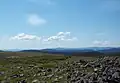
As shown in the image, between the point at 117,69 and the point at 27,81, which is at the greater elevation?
the point at 117,69

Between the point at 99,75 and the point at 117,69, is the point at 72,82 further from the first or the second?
the point at 117,69

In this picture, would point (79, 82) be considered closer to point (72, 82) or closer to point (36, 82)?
point (72, 82)

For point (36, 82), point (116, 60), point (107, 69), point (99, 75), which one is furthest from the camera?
point (116, 60)

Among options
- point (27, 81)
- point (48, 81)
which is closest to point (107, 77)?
point (48, 81)

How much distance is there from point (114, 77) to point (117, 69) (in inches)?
123

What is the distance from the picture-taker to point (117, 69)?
33656 mm

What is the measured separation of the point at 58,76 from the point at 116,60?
412 inches

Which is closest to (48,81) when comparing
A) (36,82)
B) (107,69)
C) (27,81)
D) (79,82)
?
(36,82)

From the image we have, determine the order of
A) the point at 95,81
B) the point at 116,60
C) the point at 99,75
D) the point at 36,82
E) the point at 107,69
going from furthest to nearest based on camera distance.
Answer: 1. the point at 116,60
2. the point at 36,82
3. the point at 107,69
4. the point at 99,75
5. the point at 95,81

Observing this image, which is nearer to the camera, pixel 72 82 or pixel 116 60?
pixel 72 82

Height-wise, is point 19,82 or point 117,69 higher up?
point 117,69

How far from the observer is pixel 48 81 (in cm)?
3609

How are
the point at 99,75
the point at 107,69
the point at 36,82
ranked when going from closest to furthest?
the point at 99,75, the point at 107,69, the point at 36,82

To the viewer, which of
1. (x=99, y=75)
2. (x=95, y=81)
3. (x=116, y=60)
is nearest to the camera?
(x=95, y=81)
